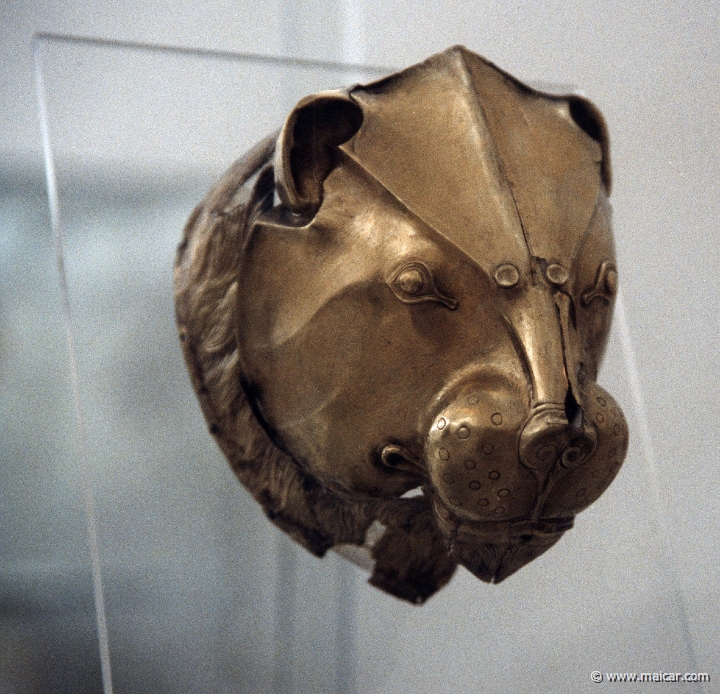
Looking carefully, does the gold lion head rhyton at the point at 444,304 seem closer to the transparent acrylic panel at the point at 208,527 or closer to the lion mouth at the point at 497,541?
the lion mouth at the point at 497,541

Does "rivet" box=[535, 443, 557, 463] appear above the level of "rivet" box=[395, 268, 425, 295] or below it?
below

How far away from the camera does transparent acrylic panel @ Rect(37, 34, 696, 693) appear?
3.02 feet

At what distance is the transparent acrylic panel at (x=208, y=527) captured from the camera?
92 centimetres

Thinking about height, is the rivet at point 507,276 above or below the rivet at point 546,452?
above

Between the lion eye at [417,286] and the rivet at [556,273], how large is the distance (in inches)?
2.6

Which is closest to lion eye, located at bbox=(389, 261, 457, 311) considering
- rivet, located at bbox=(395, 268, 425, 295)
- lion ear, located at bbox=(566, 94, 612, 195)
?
rivet, located at bbox=(395, 268, 425, 295)

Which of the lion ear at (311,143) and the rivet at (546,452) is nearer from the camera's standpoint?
the rivet at (546,452)

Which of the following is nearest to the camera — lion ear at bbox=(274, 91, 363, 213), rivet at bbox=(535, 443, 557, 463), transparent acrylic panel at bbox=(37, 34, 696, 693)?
rivet at bbox=(535, 443, 557, 463)

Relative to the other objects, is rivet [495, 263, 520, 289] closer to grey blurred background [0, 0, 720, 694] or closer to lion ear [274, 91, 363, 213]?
lion ear [274, 91, 363, 213]

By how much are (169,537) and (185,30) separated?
21.6 inches

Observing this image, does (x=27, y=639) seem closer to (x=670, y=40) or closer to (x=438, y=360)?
(x=438, y=360)

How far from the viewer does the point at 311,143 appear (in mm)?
723

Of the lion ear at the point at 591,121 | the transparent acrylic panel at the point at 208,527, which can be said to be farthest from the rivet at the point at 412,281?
the transparent acrylic panel at the point at 208,527

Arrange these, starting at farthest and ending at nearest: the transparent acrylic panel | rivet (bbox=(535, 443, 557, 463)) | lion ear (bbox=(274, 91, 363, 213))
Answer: the transparent acrylic panel → lion ear (bbox=(274, 91, 363, 213)) → rivet (bbox=(535, 443, 557, 463))
